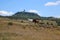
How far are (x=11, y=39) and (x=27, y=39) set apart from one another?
2075mm

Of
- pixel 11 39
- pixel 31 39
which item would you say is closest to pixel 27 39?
pixel 31 39

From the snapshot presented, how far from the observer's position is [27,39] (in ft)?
75.7

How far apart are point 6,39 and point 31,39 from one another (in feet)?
9.59

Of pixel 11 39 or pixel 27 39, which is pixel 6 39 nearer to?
pixel 11 39

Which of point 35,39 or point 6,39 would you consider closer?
point 6,39

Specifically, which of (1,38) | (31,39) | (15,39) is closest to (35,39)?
(31,39)

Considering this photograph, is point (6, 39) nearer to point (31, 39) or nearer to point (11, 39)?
point (11, 39)

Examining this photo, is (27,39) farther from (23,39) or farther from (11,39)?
(11,39)

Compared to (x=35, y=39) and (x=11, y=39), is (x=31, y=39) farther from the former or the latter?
(x=11, y=39)

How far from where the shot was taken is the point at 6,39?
69.7ft

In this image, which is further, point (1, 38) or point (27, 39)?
point (27, 39)

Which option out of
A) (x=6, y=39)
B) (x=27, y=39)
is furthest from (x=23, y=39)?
(x=6, y=39)

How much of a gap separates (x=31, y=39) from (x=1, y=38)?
10.4 feet

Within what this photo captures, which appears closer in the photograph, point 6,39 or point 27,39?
point 6,39
